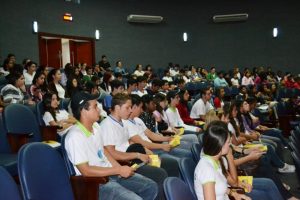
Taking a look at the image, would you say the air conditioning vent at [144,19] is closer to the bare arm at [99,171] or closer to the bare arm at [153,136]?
the bare arm at [153,136]

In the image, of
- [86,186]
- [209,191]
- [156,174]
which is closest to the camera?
[209,191]

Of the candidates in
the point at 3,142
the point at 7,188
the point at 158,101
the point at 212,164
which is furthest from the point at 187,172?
the point at 158,101

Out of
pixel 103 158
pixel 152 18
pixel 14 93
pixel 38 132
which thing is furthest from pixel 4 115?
pixel 152 18

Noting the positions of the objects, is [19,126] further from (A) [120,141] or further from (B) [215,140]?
(B) [215,140]

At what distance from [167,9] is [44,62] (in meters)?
5.98

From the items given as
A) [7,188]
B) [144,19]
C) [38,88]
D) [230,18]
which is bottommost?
[7,188]

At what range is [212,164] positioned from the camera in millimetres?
2486

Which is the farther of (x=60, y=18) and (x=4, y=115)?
(x=60, y=18)

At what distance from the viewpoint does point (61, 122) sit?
4.61m

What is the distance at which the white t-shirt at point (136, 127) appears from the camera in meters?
4.04

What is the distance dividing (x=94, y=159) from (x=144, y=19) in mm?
11838

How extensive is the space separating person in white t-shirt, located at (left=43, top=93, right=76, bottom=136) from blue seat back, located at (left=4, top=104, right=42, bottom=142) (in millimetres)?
402

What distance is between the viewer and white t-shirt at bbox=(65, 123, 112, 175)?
106 inches

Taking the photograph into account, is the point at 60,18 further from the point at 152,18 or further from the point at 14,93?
the point at 14,93
